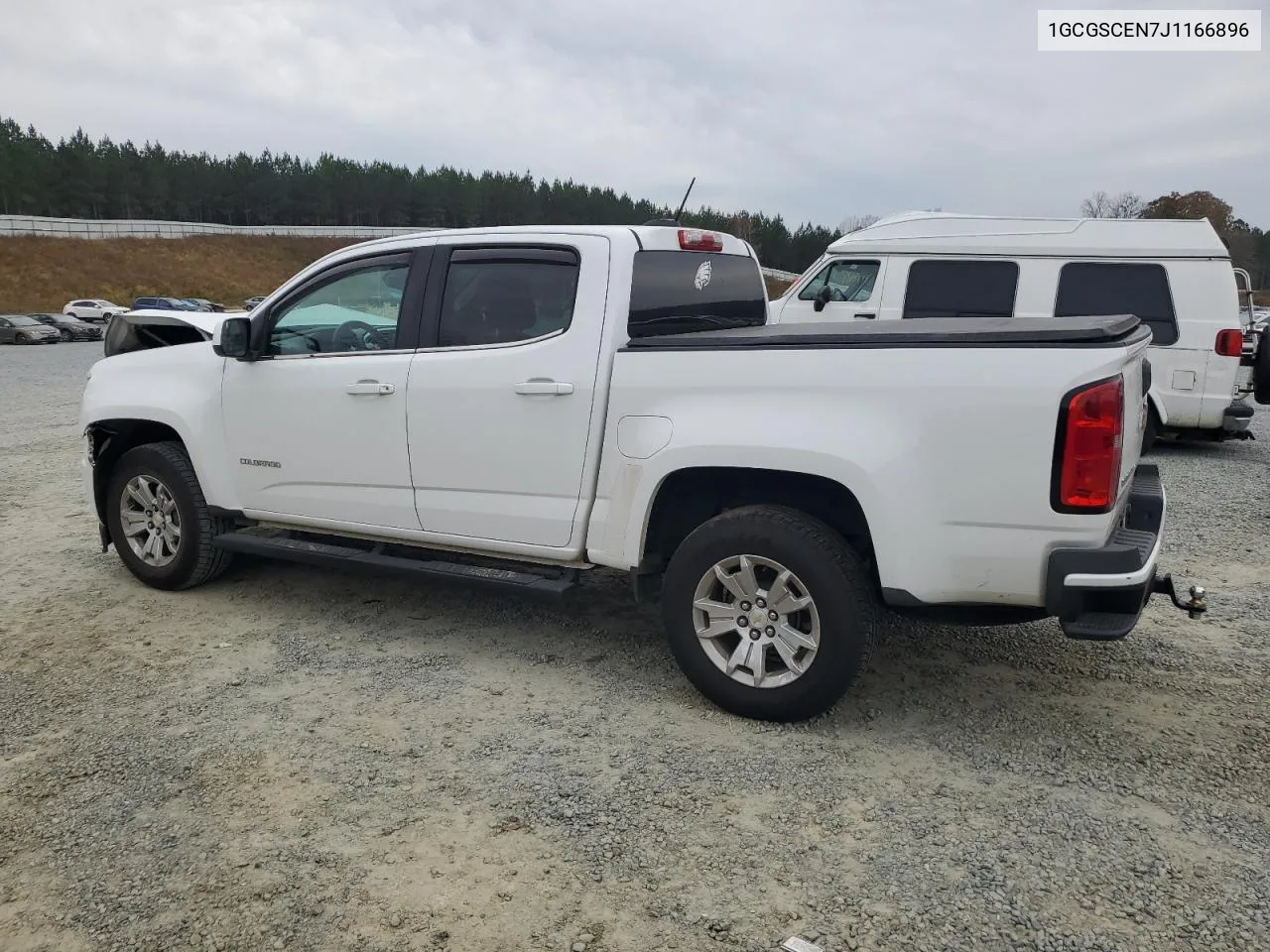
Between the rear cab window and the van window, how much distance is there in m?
5.31

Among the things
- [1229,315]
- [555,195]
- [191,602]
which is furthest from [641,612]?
[555,195]

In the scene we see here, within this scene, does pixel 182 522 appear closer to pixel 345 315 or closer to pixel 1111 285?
pixel 345 315

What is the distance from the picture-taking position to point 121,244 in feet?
222

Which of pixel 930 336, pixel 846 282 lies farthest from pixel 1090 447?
pixel 846 282

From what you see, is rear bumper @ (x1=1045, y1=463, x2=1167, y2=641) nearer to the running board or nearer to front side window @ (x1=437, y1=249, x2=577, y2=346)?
the running board

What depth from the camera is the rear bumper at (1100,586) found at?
3.05 metres

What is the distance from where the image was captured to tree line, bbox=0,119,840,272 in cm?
7738

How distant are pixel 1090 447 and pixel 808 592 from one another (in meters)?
1.07

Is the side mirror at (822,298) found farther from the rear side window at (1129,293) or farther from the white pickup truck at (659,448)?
the white pickup truck at (659,448)

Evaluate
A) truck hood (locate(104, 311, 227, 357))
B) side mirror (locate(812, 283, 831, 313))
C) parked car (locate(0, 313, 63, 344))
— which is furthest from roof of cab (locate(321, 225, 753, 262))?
parked car (locate(0, 313, 63, 344))

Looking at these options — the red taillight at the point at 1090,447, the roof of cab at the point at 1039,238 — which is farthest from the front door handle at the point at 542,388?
the roof of cab at the point at 1039,238

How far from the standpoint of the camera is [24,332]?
3450 centimetres

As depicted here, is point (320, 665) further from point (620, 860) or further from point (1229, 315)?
point (1229, 315)

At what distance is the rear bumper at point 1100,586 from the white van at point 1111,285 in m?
6.22
